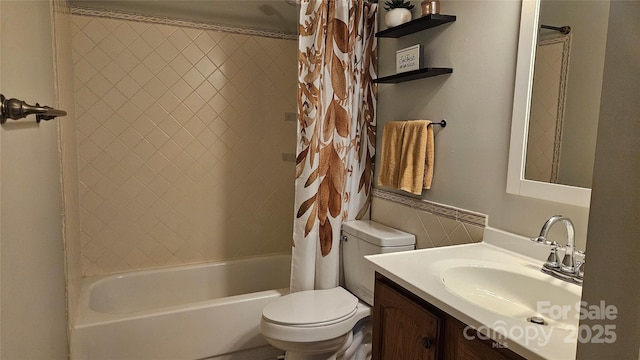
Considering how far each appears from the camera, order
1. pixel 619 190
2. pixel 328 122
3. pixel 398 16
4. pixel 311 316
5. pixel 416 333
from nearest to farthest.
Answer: pixel 619 190, pixel 416 333, pixel 311 316, pixel 398 16, pixel 328 122

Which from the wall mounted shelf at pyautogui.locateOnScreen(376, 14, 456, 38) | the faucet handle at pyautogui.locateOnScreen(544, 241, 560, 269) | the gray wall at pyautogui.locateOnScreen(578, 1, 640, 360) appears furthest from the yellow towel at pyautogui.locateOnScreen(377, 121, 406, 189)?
the gray wall at pyautogui.locateOnScreen(578, 1, 640, 360)

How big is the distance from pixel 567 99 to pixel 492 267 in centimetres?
62

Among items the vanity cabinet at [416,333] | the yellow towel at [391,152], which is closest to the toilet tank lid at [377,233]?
the yellow towel at [391,152]

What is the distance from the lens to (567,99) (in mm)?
1327

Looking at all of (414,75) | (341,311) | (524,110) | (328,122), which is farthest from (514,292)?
(328,122)

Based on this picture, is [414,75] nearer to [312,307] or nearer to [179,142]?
[312,307]

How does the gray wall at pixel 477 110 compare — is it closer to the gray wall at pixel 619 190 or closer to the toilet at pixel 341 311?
the toilet at pixel 341 311

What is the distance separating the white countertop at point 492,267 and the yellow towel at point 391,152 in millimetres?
570

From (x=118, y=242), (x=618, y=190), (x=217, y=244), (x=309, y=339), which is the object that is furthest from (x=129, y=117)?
(x=618, y=190)

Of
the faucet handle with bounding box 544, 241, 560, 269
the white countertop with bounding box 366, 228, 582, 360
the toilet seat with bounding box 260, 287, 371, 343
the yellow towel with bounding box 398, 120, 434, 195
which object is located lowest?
the toilet seat with bounding box 260, 287, 371, 343

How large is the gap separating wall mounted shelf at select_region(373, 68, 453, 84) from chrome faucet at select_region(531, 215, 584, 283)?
853 mm

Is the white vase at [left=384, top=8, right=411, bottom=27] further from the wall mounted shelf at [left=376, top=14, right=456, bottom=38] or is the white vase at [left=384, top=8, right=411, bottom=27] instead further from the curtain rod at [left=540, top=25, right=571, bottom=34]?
the curtain rod at [left=540, top=25, right=571, bottom=34]

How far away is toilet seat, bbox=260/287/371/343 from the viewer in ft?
5.78

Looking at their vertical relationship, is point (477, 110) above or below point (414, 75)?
below
